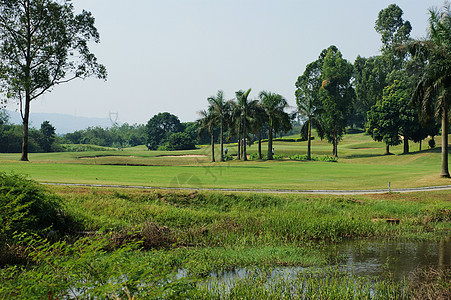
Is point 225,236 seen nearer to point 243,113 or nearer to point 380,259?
point 380,259

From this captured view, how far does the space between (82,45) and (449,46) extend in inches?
1620

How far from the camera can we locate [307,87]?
10219cm

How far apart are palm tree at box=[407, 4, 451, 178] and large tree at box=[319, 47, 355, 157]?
48043 millimetres

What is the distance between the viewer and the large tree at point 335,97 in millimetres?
84188

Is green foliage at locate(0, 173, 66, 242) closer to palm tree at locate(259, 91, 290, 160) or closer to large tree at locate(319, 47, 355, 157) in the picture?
palm tree at locate(259, 91, 290, 160)

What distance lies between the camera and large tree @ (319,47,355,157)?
84188 mm

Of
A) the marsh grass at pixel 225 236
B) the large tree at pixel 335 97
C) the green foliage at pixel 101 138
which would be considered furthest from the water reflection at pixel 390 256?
the green foliage at pixel 101 138

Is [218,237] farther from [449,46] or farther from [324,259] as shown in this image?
[449,46]

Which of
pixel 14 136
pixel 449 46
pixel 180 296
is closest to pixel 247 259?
pixel 180 296

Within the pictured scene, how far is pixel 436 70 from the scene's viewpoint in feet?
107

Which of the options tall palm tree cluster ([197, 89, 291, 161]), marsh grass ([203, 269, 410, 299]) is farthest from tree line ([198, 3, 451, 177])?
marsh grass ([203, 269, 410, 299])

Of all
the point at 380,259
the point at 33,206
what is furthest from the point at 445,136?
the point at 33,206

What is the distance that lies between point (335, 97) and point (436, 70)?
53.9 m

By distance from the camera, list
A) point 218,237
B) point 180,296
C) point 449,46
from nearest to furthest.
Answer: point 180,296
point 218,237
point 449,46
